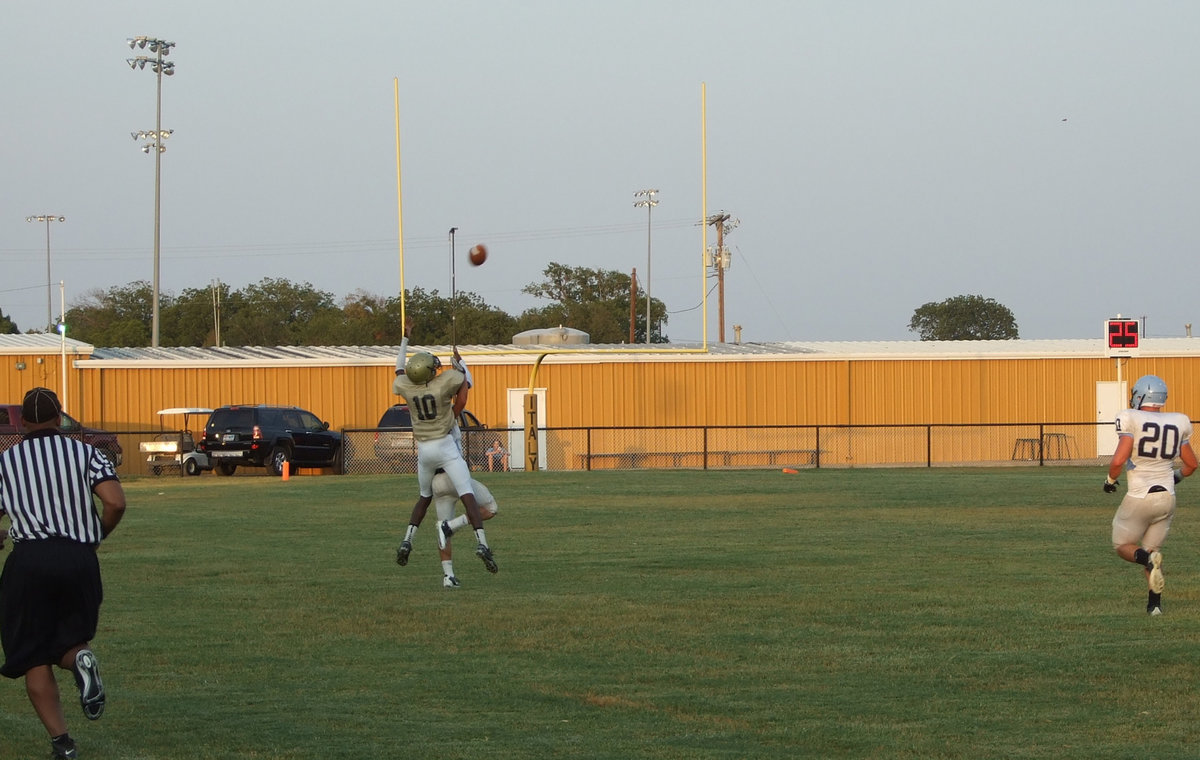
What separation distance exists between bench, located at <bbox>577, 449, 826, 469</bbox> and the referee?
29.1 metres

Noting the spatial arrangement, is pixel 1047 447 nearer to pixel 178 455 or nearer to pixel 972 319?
pixel 178 455

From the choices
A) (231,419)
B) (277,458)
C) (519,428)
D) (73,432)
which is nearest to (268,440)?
(277,458)

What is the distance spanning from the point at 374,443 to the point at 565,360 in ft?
25.4

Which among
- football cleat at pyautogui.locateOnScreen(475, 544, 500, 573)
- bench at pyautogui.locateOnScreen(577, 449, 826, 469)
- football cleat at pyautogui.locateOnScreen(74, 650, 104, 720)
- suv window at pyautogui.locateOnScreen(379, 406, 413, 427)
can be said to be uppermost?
suv window at pyautogui.locateOnScreen(379, 406, 413, 427)

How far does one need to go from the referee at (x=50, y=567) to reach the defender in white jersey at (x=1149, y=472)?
7.40m

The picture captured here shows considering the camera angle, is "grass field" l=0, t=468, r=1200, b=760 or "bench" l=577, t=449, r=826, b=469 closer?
"grass field" l=0, t=468, r=1200, b=760

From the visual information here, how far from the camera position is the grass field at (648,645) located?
300 inches

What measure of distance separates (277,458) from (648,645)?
26.1 meters

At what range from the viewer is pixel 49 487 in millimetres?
7074

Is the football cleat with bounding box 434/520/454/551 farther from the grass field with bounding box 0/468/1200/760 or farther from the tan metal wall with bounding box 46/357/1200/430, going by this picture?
the tan metal wall with bounding box 46/357/1200/430

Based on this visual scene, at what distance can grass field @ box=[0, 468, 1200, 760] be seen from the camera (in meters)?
7.62

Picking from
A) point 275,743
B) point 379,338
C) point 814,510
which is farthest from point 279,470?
point 379,338

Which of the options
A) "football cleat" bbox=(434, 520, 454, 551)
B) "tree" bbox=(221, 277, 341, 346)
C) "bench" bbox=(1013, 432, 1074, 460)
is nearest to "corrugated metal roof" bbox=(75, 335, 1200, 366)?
"bench" bbox=(1013, 432, 1074, 460)

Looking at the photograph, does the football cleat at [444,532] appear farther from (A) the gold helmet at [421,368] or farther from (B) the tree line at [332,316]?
(B) the tree line at [332,316]
